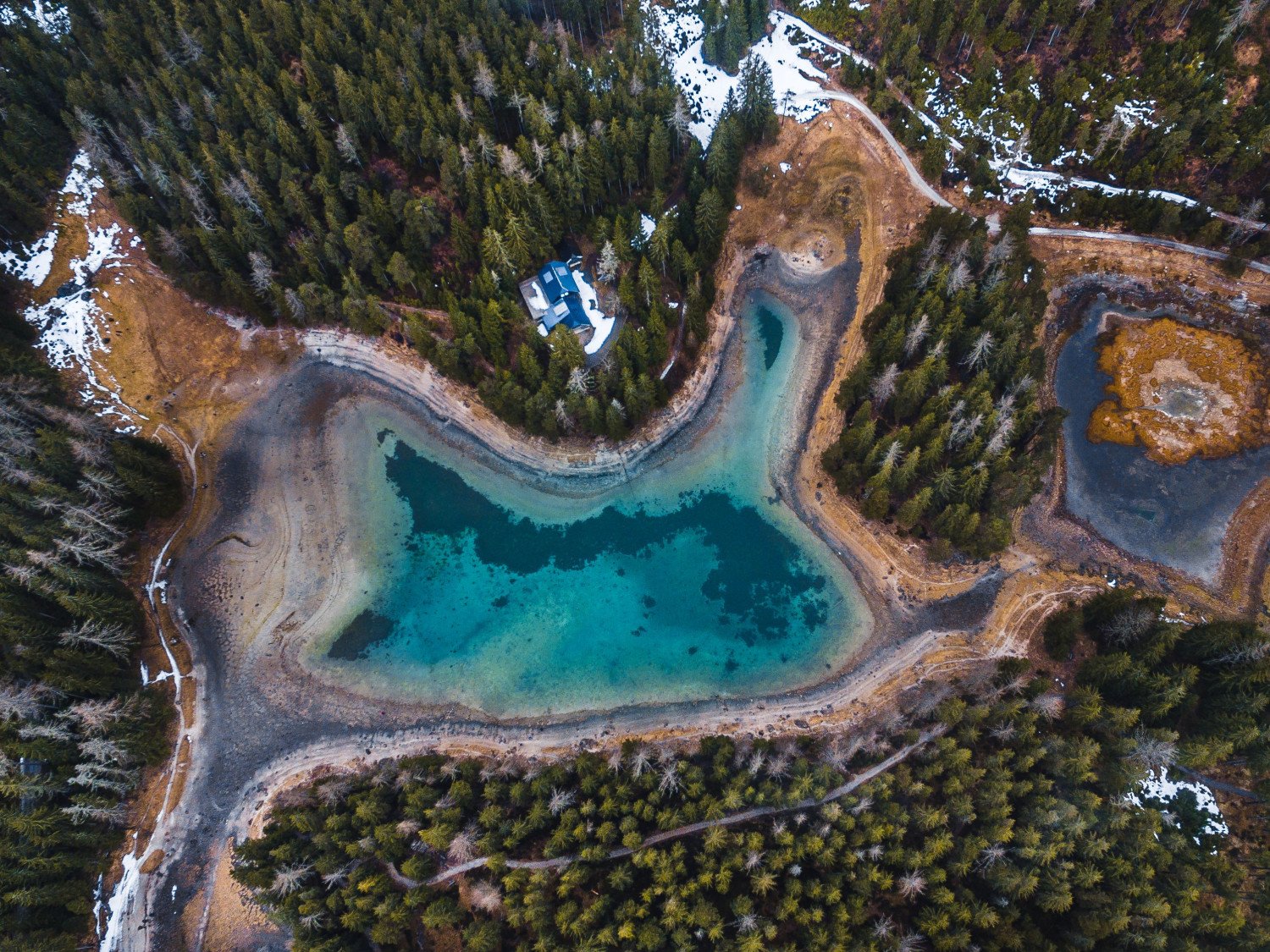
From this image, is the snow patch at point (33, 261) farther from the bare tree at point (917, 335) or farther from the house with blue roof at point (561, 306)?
the bare tree at point (917, 335)

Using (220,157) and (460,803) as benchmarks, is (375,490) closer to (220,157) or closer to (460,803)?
(460,803)

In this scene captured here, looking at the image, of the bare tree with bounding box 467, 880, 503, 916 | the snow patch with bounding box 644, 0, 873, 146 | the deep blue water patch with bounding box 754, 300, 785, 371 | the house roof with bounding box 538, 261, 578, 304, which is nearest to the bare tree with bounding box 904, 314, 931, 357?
the deep blue water patch with bounding box 754, 300, 785, 371

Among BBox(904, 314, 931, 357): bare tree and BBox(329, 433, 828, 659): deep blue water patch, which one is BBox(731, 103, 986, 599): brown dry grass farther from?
BBox(329, 433, 828, 659): deep blue water patch

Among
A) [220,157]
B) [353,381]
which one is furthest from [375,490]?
[220,157]

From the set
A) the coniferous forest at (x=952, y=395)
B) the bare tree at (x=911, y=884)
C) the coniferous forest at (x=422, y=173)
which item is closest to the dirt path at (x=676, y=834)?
the bare tree at (x=911, y=884)

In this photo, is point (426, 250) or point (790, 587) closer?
point (790, 587)

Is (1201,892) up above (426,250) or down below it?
below

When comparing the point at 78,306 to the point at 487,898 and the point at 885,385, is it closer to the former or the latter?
the point at 487,898
